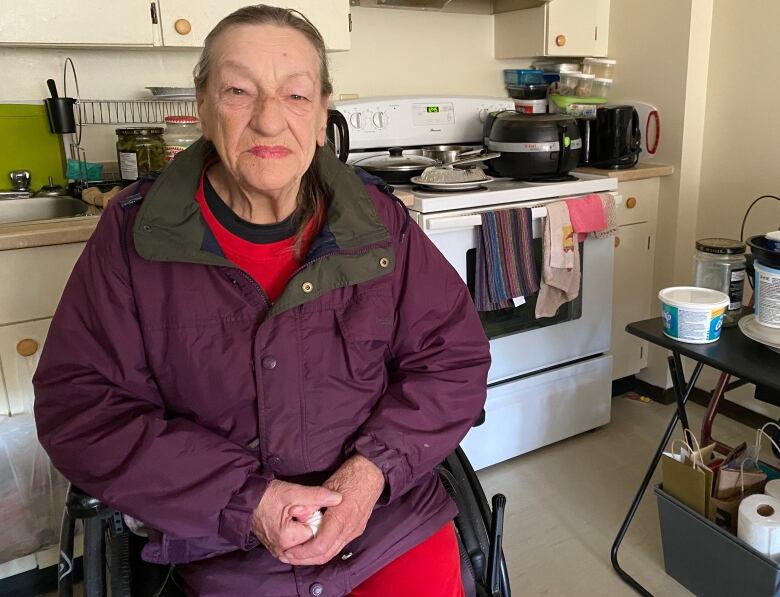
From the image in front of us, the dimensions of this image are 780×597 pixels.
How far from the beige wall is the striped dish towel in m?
0.92

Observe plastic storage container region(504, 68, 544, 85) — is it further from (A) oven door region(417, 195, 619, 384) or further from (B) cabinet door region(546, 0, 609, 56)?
(A) oven door region(417, 195, 619, 384)

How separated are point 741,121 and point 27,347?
2.38m

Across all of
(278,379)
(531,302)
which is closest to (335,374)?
(278,379)

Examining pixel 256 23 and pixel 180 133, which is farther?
pixel 180 133

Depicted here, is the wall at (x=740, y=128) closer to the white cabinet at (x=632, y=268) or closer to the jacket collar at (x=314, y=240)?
the white cabinet at (x=632, y=268)

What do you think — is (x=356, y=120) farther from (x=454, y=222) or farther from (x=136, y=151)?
(x=136, y=151)

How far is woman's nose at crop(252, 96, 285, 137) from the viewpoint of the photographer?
3.59 feet

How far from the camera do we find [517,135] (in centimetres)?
222

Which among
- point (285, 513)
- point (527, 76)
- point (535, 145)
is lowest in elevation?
point (285, 513)

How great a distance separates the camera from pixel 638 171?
2.45 meters

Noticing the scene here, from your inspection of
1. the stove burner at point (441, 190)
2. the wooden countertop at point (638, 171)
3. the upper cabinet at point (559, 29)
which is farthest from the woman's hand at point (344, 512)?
the upper cabinet at point (559, 29)

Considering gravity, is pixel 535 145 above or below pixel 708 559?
above

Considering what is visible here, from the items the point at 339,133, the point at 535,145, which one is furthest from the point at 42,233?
the point at 535,145

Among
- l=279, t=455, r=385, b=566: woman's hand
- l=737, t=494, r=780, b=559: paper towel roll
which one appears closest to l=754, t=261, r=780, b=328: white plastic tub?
l=737, t=494, r=780, b=559: paper towel roll
